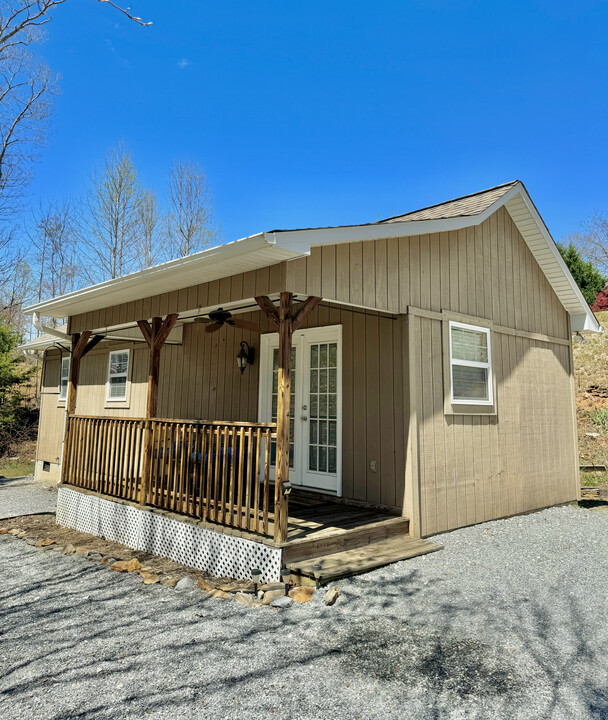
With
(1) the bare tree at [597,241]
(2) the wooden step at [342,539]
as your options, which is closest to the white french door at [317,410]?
(2) the wooden step at [342,539]

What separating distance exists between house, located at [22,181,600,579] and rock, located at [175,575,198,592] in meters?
0.28

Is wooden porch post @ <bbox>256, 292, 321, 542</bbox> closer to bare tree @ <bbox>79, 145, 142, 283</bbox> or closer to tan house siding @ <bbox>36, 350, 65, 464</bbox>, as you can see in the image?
tan house siding @ <bbox>36, 350, 65, 464</bbox>

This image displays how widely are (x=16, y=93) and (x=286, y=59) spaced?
616 centimetres

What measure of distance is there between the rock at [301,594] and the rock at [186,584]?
0.91m

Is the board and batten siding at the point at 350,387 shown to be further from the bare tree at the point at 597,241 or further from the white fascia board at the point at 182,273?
the bare tree at the point at 597,241

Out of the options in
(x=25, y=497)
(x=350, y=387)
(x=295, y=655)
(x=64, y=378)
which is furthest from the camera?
(x=64, y=378)

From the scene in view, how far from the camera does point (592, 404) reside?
1333cm

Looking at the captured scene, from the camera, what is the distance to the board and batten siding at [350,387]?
17.2 feet

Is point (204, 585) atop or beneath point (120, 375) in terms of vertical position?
beneath

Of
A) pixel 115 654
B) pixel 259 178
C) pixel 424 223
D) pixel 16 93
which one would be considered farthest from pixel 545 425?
pixel 259 178

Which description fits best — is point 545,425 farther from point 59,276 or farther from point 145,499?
point 59,276

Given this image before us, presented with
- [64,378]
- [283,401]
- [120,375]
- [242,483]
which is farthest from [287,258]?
[64,378]

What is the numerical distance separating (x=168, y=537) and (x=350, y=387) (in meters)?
2.57

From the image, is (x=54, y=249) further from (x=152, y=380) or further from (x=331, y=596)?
(x=331, y=596)
